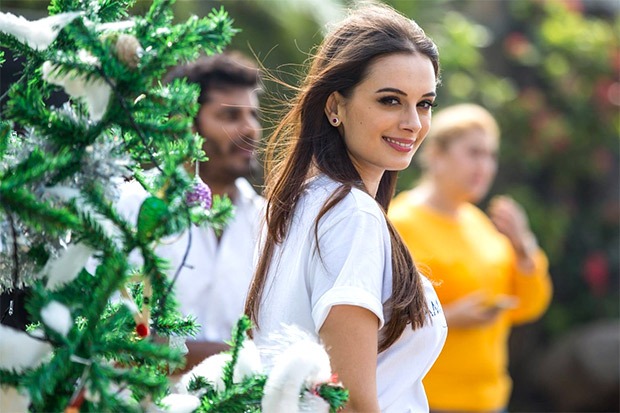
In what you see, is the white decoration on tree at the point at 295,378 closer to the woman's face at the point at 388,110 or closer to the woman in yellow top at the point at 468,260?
the woman's face at the point at 388,110

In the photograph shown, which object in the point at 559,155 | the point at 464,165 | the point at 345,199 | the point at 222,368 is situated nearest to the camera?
the point at 222,368

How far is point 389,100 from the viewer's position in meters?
2.19

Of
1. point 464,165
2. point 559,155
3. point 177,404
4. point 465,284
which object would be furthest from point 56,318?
point 559,155

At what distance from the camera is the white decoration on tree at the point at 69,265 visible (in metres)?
1.52

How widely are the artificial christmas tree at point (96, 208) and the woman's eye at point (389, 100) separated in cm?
66

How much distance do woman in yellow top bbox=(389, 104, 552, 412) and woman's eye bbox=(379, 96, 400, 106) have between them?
1.86 m

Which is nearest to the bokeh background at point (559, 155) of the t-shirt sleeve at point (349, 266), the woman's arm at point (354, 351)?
the t-shirt sleeve at point (349, 266)

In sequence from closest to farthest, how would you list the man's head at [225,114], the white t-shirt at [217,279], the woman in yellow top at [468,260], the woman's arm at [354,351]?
1. the woman's arm at [354,351]
2. the white t-shirt at [217,279]
3. the man's head at [225,114]
4. the woman in yellow top at [468,260]

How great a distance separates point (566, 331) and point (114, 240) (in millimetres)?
6934

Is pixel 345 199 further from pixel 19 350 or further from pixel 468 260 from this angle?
pixel 468 260

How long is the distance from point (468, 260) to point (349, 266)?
2498 millimetres

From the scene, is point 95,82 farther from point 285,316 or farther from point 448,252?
point 448,252

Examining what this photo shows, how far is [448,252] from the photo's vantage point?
4340 mm

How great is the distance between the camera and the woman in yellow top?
4207mm
